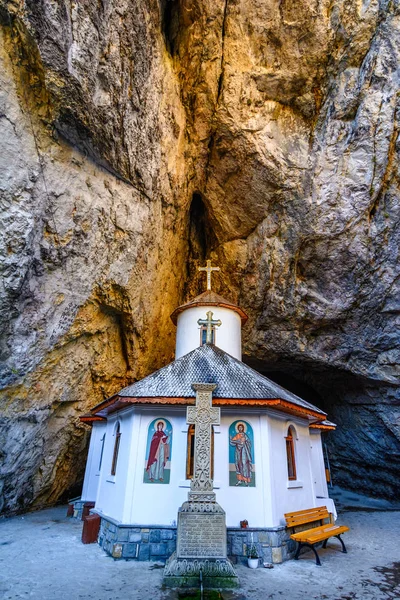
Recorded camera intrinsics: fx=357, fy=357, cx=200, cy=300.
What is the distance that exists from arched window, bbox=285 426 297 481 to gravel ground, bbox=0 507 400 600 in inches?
68.2

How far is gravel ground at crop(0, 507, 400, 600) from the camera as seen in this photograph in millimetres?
5754

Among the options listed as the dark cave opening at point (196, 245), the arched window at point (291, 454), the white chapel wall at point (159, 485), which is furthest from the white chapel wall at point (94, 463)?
the dark cave opening at point (196, 245)

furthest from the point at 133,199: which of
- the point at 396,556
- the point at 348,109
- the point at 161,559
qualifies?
the point at 396,556

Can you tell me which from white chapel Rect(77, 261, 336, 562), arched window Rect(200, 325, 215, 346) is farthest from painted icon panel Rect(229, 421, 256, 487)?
arched window Rect(200, 325, 215, 346)

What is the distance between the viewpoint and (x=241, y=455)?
8578mm

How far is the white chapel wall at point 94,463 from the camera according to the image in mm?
12555

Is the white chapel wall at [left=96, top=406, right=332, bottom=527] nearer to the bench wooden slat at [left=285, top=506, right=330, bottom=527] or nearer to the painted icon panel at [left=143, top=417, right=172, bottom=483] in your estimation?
the painted icon panel at [left=143, top=417, right=172, bottom=483]

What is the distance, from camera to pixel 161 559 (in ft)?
25.0

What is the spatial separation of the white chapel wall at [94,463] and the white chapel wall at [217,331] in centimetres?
392

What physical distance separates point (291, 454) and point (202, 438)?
3342 mm

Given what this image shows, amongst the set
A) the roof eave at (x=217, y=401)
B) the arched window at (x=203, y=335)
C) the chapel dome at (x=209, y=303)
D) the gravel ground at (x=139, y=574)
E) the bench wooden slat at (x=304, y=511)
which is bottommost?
the gravel ground at (x=139, y=574)

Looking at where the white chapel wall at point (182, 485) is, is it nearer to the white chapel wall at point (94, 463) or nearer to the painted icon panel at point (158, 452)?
the painted icon panel at point (158, 452)

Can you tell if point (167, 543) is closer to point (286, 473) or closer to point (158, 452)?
point (158, 452)

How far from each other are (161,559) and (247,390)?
407 centimetres
